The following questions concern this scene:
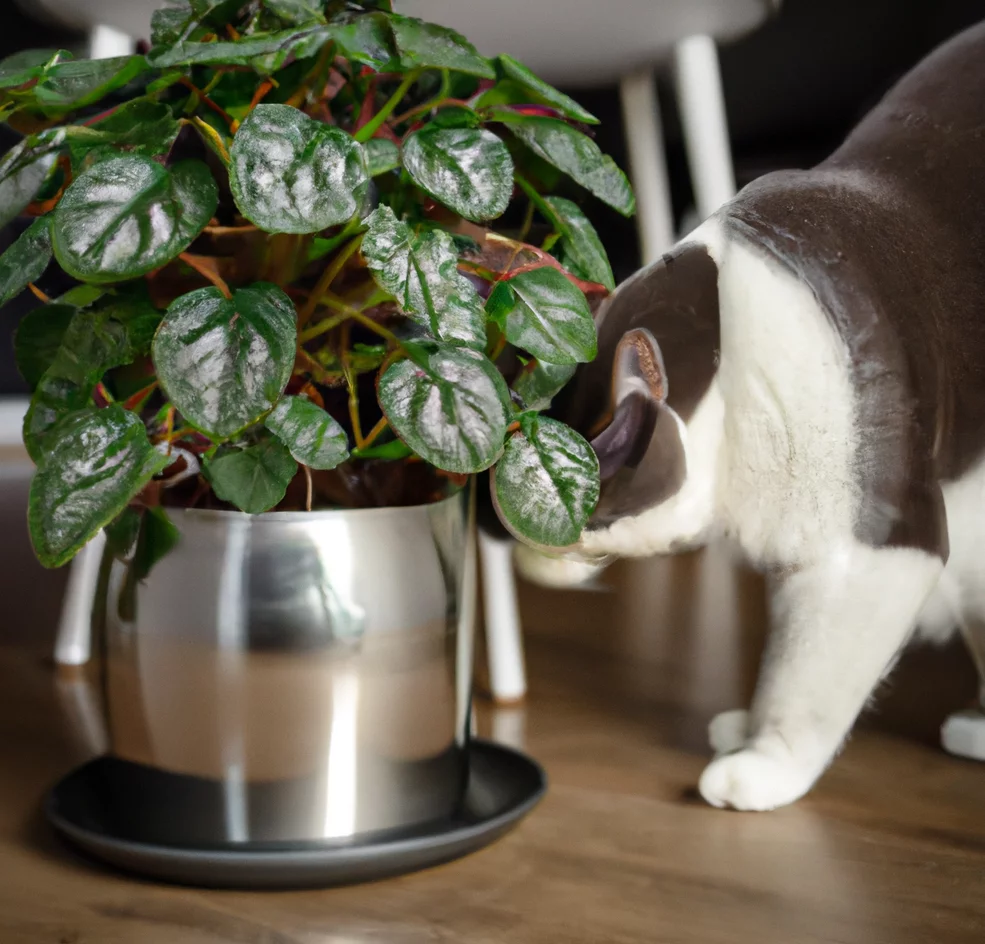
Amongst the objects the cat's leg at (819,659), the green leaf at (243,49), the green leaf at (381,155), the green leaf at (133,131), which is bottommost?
the cat's leg at (819,659)

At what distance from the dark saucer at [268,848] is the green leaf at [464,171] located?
35 cm

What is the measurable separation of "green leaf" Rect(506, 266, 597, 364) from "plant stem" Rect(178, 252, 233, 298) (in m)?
0.15

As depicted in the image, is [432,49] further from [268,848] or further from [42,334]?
[268,848]

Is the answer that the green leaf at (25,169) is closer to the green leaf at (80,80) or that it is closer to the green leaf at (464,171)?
the green leaf at (80,80)

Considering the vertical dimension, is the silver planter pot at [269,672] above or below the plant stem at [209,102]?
below

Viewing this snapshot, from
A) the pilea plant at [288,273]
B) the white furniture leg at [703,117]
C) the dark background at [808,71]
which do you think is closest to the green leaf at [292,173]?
the pilea plant at [288,273]

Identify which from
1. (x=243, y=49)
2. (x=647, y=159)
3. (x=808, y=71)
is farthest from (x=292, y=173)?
(x=808, y=71)

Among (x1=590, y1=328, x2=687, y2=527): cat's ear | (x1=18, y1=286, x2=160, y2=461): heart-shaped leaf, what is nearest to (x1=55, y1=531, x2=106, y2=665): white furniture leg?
(x1=18, y1=286, x2=160, y2=461): heart-shaped leaf

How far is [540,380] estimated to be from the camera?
2.16ft

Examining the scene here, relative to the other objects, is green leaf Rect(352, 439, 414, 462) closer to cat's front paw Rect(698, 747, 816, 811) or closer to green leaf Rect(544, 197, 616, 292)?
green leaf Rect(544, 197, 616, 292)

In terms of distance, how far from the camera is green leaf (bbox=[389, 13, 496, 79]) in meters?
0.53

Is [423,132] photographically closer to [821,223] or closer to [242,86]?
[242,86]

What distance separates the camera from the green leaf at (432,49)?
53 centimetres

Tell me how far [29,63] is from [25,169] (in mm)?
76
